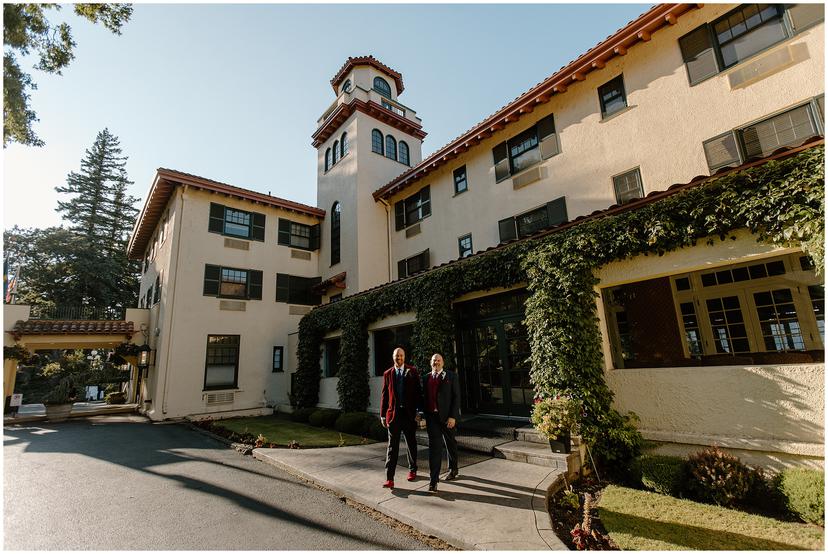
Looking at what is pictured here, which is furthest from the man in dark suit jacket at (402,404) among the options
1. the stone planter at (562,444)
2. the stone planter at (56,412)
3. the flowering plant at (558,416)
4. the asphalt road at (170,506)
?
the stone planter at (56,412)

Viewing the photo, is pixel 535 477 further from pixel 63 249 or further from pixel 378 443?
pixel 63 249

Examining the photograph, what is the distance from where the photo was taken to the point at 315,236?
2058 centimetres

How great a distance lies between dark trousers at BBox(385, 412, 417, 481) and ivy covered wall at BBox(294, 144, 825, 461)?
2.78m

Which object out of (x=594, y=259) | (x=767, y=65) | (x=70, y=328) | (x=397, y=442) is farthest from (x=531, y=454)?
(x=70, y=328)

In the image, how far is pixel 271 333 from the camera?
18.1m

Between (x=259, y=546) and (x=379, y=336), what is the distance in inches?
358

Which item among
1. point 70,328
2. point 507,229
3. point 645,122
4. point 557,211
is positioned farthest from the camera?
point 70,328

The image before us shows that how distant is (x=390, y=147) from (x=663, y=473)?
18.3 meters

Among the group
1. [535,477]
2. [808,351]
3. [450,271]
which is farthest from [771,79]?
[535,477]

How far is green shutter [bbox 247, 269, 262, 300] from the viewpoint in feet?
59.0

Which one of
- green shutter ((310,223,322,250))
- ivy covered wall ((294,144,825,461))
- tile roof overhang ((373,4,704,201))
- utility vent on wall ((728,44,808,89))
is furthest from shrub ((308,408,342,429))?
utility vent on wall ((728,44,808,89))

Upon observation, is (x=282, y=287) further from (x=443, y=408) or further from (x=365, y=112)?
(x=443, y=408)

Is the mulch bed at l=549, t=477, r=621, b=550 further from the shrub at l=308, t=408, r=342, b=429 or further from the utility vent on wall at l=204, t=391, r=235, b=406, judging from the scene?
the utility vent on wall at l=204, t=391, r=235, b=406

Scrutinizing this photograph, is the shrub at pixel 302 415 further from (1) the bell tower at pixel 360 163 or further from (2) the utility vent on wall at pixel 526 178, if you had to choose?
(2) the utility vent on wall at pixel 526 178
